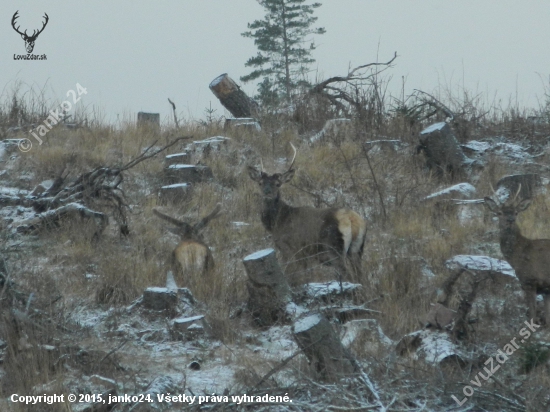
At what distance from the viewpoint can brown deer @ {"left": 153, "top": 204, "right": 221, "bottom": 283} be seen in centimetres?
821

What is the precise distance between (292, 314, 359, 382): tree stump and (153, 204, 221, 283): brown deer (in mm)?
2633

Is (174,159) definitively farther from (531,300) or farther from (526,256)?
(531,300)

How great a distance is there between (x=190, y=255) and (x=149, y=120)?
6.37m

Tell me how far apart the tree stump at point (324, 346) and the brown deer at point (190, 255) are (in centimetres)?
263

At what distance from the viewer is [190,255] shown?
845 centimetres

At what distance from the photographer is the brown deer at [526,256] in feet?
24.5

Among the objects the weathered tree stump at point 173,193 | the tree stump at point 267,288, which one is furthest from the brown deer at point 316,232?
the weathered tree stump at point 173,193

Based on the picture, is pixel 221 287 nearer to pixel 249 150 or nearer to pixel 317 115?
pixel 249 150

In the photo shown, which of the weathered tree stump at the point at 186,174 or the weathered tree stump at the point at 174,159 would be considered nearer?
the weathered tree stump at the point at 186,174

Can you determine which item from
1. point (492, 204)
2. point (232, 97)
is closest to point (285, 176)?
point (492, 204)

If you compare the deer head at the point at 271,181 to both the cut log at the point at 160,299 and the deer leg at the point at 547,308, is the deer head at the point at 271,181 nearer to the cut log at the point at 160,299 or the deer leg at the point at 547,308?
the cut log at the point at 160,299

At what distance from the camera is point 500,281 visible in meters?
7.76

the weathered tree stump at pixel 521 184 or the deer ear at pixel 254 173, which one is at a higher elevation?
the deer ear at pixel 254 173

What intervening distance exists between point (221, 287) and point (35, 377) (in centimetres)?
241
